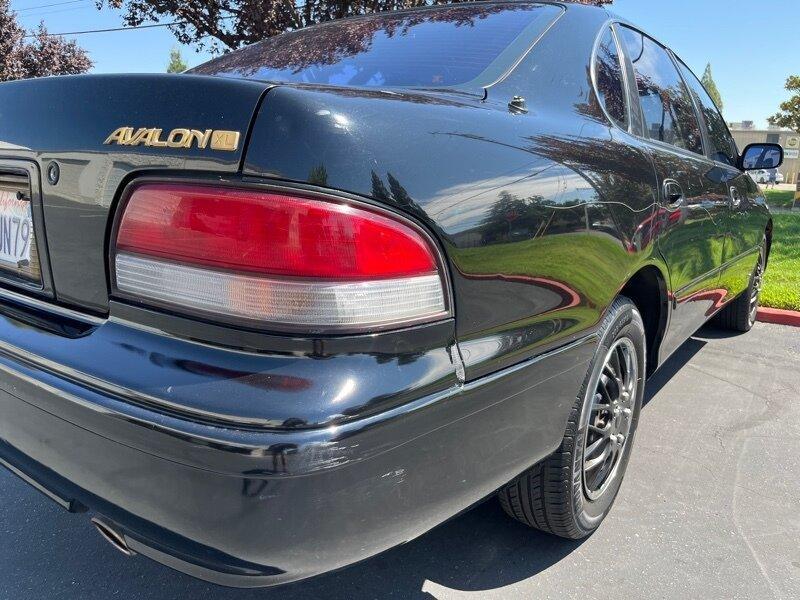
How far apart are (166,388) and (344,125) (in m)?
0.59

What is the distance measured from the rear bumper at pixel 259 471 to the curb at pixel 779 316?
453cm

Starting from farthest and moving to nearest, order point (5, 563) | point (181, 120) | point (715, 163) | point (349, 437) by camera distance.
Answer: point (715, 163) < point (5, 563) < point (181, 120) < point (349, 437)

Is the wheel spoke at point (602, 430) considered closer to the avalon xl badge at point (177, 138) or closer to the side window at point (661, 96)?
the side window at point (661, 96)

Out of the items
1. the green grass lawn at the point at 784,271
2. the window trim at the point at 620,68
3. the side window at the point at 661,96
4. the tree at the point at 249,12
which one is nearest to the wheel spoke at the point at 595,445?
the window trim at the point at 620,68

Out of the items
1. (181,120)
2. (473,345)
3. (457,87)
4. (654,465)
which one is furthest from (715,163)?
(181,120)

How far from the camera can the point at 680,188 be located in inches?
96.7

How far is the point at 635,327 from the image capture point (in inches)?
88.2

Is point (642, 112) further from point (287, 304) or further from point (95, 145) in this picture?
point (95, 145)

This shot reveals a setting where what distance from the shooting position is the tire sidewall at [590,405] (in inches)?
75.2

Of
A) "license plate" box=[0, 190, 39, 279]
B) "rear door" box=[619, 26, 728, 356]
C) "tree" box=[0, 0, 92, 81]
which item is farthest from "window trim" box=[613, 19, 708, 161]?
"tree" box=[0, 0, 92, 81]

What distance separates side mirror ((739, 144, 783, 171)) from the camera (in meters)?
3.80

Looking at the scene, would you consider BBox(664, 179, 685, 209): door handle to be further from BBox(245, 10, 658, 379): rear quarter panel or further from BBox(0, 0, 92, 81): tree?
BBox(0, 0, 92, 81): tree

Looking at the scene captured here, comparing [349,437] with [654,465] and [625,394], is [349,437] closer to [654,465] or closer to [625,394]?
[625,394]

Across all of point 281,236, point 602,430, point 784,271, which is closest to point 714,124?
point 602,430
